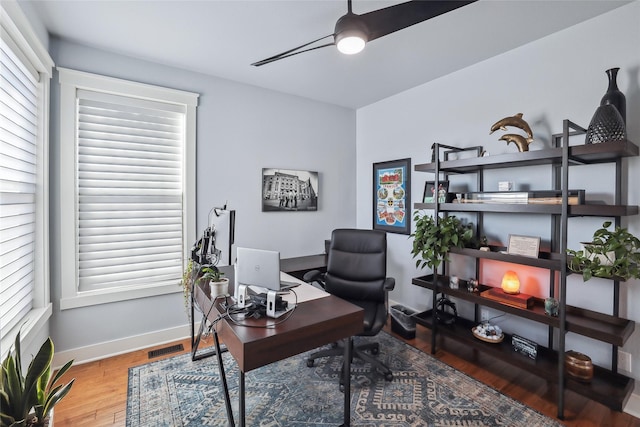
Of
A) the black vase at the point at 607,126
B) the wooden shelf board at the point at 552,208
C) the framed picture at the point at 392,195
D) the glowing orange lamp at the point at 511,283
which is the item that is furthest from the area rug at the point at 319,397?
the black vase at the point at 607,126

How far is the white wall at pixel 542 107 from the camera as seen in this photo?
6.27ft

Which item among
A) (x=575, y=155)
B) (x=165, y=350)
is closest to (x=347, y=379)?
(x=165, y=350)

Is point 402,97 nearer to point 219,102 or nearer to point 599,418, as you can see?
point 219,102

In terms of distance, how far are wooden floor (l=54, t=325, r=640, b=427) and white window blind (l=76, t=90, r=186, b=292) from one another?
0.66m

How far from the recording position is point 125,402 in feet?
6.41

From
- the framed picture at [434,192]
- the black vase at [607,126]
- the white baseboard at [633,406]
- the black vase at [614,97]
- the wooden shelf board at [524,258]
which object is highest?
the black vase at [614,97]

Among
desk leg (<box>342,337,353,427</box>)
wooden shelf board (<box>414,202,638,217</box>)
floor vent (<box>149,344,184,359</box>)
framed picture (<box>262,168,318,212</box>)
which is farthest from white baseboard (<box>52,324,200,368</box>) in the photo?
wooden shelf board (<box>414,202,638,217</box>)

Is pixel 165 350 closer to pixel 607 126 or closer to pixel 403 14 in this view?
pixel 403 14

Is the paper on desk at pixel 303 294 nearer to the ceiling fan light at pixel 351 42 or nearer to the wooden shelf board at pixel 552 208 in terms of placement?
the wooden shelf board at pixel 552 208

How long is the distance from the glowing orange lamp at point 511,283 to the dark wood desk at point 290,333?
144 centimetres

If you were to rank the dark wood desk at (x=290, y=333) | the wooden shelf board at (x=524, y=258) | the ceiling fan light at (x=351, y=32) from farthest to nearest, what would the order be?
the wooden shelf board at (x=524, y=258)
the ceiling fan light at (x=351, y=32)
the dark wood desk at (x=290, y=333)

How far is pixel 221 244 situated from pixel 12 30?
1.70 m

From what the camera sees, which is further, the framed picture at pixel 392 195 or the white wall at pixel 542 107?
the framed picture at pixel 392 195

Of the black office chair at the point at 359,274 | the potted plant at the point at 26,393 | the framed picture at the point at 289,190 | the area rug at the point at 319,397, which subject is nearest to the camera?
the potted plant at the point at 26,393
